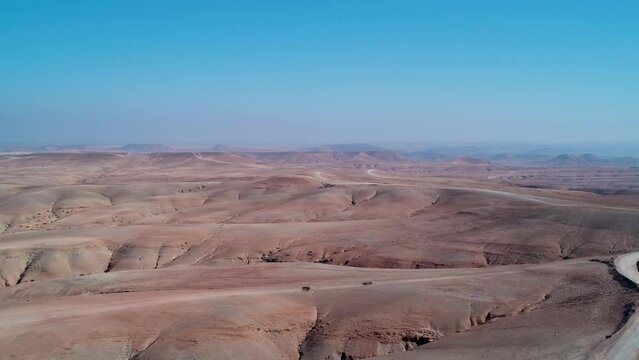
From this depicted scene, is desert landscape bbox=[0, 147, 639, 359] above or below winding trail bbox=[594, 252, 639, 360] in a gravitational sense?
below

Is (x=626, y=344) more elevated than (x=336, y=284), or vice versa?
(x=626, y=344)

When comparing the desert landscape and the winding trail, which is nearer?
the winding trail

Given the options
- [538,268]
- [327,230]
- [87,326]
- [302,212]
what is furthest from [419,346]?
[302,212]

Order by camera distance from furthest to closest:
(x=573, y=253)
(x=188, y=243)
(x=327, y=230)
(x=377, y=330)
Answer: (x=327, y=230) < (x=188, y=243) < (x=573, y=253) < (x=377, y=330)

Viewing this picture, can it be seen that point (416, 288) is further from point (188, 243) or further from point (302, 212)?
point (302, 212)

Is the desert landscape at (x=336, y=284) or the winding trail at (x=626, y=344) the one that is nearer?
the winding trail at (x=626, y=344)

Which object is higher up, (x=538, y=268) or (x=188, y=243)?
(x=538, y=268)

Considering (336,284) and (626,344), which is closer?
(626,344)

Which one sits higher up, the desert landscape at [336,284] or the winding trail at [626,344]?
the winding trail at [626,344]
